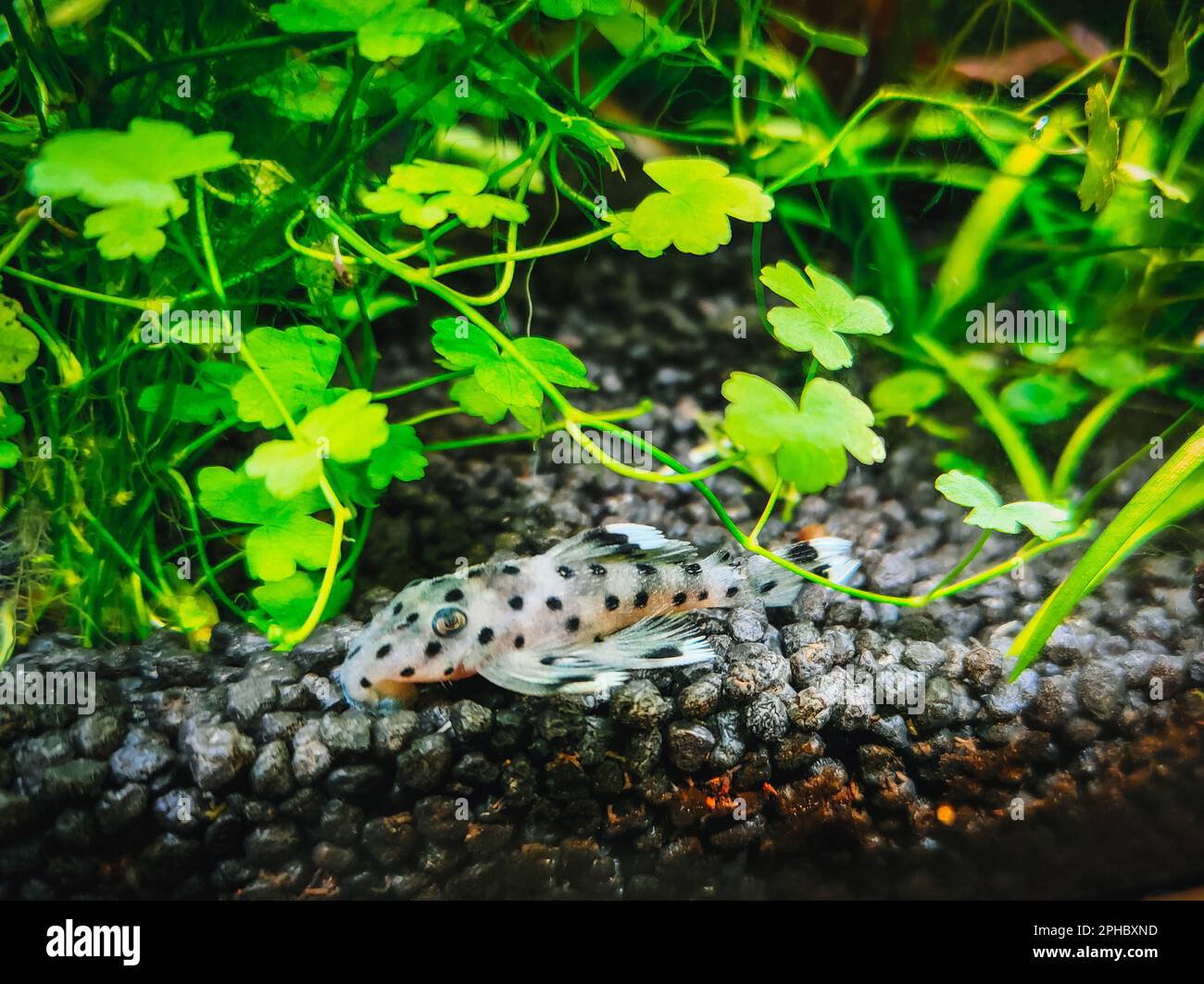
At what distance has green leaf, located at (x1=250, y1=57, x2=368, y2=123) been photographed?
1.56 metres

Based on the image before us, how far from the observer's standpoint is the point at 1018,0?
195cm

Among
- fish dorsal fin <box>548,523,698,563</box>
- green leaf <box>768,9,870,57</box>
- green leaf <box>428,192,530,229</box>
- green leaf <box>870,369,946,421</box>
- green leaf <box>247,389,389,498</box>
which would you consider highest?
green leaf <box>768,9,870,57</box>

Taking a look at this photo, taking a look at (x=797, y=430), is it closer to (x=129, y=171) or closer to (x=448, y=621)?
(x=448, y=621)

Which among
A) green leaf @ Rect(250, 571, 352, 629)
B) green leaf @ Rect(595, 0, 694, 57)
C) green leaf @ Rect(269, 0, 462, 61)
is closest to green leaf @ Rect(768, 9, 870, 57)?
green leaf @ Rect(595, 0, 694, 57)

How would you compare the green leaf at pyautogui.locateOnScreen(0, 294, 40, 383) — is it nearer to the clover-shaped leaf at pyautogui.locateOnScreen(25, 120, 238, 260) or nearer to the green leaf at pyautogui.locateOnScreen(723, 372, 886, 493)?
the clover-shaped leaf at pyautogui.locateOnScreen(25, 120, 238, 260)

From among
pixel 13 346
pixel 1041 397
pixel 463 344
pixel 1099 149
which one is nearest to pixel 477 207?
pixel 463 344

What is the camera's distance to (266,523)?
5.16 feet

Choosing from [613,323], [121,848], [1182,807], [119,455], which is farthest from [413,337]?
[1182,807]

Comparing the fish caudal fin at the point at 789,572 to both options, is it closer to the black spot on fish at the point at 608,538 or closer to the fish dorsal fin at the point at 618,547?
the fish dorsal fin at the point at 618,547

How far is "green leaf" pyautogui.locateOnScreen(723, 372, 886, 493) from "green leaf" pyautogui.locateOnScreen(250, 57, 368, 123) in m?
0.91

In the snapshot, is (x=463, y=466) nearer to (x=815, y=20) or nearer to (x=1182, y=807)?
(x=815, y=20)

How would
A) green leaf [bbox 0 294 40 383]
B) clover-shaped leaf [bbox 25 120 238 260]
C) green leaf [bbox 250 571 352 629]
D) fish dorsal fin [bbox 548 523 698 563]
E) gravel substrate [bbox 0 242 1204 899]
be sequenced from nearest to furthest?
clover-shaped leaf [bbox 25 120 238 260]
gravel substrate [bbox 0 242 1204 899]
green leaf [bbox 0 294 40 383]
green leaf [bbox 250 571 352 629]
fish dorsal fin [bbox 548 523 698 563]

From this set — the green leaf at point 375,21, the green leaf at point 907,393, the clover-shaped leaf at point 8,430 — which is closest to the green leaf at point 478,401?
the green leaf at point 375,21
